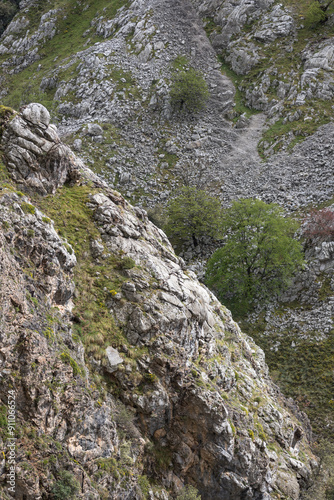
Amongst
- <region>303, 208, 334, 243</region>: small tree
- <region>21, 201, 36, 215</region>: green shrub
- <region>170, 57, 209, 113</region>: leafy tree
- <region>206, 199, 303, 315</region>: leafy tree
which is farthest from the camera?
<region>170, 57, 209, 113</region>: leafy tree

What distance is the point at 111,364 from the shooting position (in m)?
15.4

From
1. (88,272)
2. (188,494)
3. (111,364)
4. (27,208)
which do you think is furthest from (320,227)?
(27,208)

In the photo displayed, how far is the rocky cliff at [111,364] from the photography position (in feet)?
38.3

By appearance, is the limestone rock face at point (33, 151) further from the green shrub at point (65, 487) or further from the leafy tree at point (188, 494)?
the leafy tree at point (188, 494)

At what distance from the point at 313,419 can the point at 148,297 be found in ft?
62.4

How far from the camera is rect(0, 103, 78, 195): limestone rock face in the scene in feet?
56.0

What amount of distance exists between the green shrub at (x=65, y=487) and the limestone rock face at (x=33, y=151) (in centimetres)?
1232

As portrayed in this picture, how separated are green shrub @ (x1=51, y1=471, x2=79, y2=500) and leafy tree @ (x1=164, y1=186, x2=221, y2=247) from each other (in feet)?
118

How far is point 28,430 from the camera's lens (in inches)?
422

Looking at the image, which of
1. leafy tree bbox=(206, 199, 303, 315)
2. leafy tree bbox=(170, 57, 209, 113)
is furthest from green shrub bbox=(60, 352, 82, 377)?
leafy tree bbox=(170, 57, 209, 113)

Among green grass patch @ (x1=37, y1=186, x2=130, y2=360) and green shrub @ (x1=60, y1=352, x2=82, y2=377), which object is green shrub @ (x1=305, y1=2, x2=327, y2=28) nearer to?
green grass patch @ (x1=37, y1=186, x2=130, y2=360)

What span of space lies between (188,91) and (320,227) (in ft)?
123

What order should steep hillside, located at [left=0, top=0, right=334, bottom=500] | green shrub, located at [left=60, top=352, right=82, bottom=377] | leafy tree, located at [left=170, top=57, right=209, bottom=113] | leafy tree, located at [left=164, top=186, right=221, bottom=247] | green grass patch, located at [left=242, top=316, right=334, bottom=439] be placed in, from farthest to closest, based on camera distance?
leafy tree, located at [left=170, top=57, right=209, bottom=113], leafy tree, located at [left=164, top=186, right=221, bottom=247], green grass patch, located at [left=242, top=316, right=334, bottom=439], steep hillside, located at [left=0, top=0, right=334, bottom=500], green shrub, located at [left=60, top=352, right=82, bottom=377]

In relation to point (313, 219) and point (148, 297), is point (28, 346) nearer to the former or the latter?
point (148, 297)
